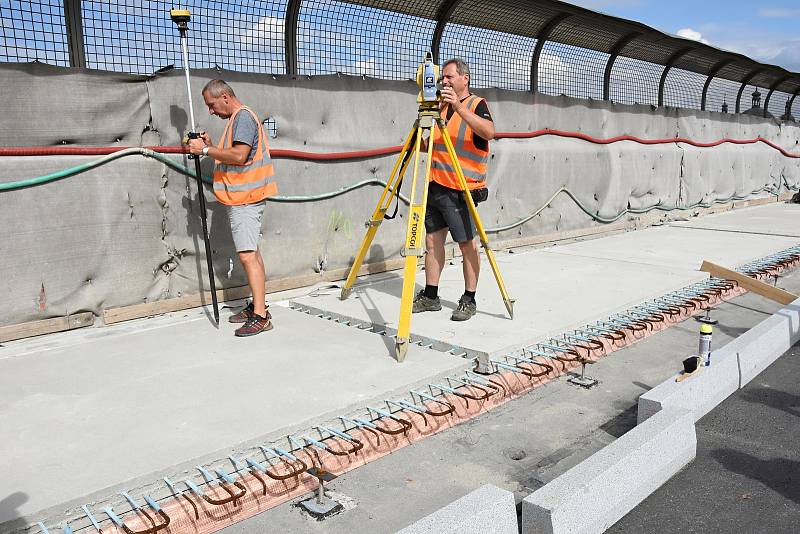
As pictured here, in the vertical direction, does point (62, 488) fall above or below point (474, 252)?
below

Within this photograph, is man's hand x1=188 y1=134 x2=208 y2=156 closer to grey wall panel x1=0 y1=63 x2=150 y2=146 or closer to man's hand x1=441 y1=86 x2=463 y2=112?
grey wall panel x1=0 y1=63 x2=150 y2=146

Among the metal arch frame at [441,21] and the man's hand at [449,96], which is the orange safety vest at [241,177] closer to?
the man's hand at [449,96]

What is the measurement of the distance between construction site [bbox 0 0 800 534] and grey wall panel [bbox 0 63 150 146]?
0.02 m

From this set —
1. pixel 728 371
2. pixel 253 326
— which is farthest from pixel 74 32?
pixel 728 371

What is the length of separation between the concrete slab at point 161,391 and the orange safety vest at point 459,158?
1.23m

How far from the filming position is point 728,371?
3539 millimetres

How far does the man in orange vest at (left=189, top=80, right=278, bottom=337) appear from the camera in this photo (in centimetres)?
423

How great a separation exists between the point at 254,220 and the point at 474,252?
5.13 feet

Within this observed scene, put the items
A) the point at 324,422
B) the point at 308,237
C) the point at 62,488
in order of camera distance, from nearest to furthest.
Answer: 1. the point at 62,488
2. the point at 324,422
3. the point at 308,237

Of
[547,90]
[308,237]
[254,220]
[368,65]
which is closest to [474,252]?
[254,220]

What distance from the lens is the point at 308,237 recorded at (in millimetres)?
5859

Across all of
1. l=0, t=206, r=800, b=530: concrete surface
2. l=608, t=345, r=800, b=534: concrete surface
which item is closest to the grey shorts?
l=0, t=206, r=800, b=530: concrete surface

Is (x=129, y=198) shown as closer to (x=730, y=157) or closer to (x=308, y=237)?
(x=308, y=237)

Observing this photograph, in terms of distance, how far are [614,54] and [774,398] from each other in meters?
7.29
